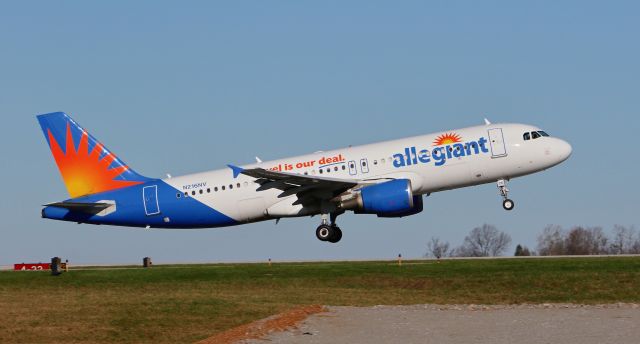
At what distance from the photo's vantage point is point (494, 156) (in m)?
43.5

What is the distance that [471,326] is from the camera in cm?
2255

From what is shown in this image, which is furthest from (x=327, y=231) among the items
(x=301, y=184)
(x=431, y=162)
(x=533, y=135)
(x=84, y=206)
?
(x=84, y=206)

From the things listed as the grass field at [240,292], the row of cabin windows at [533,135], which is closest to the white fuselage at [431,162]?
the row of cabin windows at [533,135]

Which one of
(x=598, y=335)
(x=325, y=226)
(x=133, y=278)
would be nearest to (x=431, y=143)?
(x=325, y=226)

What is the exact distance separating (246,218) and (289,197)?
2445mm

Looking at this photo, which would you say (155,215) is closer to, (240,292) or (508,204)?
(240,292)

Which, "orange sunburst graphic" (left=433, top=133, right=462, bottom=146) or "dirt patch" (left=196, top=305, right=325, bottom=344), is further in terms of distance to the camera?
"orange sunburst graphic" (left=433, top=133, right=462, bottom=146)

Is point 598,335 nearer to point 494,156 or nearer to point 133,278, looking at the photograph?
point 494,156

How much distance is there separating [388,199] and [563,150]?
822cm

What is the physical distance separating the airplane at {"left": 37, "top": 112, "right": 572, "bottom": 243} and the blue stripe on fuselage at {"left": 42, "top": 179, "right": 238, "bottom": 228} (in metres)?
0.05

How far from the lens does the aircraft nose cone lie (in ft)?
145

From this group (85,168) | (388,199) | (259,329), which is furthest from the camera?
(85,168)

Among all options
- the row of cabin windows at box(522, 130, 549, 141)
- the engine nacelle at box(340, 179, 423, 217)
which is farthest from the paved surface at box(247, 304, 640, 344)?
the row of cabin windows at box(522, 130, 549, 141)

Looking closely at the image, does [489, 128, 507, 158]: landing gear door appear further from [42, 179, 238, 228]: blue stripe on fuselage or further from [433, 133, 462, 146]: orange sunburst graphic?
[42, 179, 238, 228]: blue stripe on fuselage
